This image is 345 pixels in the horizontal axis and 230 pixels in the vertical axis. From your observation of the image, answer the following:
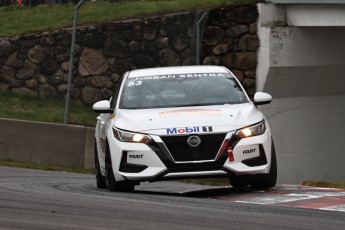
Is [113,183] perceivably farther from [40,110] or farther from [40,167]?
[40,110]

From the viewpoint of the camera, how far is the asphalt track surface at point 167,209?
10453 mm

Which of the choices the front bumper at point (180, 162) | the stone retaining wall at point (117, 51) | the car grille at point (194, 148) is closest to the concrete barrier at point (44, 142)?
the stone retaining wall at point (117, 51)

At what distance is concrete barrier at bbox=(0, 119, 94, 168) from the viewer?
22266 millimetres

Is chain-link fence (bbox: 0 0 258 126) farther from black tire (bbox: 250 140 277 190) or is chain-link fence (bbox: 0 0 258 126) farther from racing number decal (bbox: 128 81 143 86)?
black tire (bbox: 250 140 277 190)

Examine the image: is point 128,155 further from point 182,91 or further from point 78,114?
point 78,114

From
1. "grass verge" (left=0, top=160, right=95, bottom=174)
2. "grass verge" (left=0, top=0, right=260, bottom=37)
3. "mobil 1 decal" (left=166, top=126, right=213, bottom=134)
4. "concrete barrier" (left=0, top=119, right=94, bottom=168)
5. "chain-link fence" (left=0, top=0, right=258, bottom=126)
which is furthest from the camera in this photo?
"grass verge" (left=0, top=0, right=260, bottom=37)

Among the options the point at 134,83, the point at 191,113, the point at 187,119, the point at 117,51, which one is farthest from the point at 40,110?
the point at 187,119

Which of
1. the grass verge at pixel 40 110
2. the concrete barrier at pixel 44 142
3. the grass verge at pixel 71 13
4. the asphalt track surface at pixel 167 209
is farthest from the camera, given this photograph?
the grass verge at pixel 71 13

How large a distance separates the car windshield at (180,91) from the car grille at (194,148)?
1100mm

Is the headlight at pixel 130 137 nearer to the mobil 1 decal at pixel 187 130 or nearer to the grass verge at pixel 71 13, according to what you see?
the mobil 1 decal at pixel 187 130

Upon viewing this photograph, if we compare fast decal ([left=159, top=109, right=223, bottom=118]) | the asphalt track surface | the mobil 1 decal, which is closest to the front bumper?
the mobil 1 decal

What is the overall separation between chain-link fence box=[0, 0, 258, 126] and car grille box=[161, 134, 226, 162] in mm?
9365

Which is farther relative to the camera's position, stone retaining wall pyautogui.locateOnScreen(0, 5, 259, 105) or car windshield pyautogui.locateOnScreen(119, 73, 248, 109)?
stone retaining wall pyautogui.locateOnScreen(0, 5, 259, 105)

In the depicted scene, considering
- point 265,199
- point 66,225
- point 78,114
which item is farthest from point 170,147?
point 78,114
